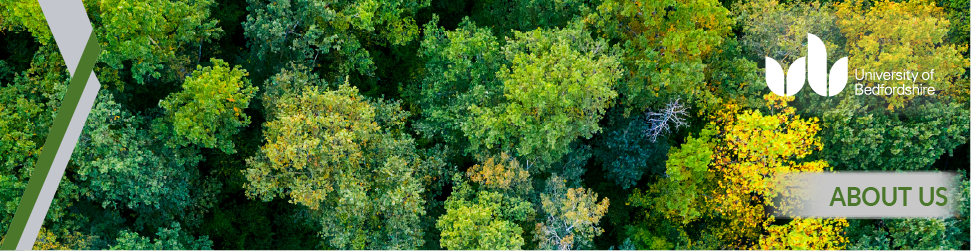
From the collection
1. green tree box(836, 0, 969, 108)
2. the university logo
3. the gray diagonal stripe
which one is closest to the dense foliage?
green tree box(836, 0, 969, 108)

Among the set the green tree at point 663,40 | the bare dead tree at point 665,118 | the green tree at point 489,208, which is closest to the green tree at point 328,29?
the green tree at point 489,208

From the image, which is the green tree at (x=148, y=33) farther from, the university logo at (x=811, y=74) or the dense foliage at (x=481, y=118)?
the university logo at (x=811, y=74)

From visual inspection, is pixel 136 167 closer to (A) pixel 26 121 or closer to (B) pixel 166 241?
(B) pixel 166 241

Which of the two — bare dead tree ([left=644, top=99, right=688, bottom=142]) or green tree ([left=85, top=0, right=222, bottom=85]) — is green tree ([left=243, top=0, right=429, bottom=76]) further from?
bare dead tree ([left=644, top=99, right=688, bottom=142])

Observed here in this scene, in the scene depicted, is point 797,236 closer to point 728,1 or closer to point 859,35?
point 859,35

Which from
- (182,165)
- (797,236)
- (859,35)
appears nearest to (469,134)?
(182,165)

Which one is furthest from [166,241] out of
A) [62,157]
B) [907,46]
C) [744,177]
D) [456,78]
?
[907,46]
